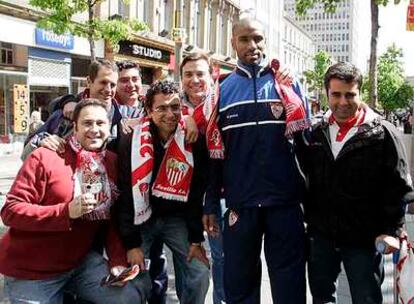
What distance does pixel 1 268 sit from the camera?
10.3 feet

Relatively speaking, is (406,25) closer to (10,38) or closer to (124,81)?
(124,81)

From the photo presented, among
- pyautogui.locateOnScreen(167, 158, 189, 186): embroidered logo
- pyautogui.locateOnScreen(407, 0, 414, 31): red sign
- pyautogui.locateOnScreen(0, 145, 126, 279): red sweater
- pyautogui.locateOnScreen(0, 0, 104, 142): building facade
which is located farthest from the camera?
pyautogui.locateOnScreen(0, 0, 104, 142): building facade

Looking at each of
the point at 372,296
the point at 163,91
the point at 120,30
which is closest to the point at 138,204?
the point at 163,91

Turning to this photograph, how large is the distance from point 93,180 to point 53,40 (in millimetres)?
15944

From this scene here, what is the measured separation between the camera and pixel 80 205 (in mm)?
3064

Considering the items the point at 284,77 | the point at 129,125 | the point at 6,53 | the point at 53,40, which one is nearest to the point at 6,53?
the point at 6,53

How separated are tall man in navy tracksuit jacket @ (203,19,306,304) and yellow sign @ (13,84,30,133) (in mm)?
14428

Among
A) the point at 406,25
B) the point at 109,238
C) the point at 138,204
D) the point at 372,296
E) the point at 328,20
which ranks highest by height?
the point at 328,20

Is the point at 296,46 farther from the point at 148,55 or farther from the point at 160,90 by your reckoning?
the point at 160,90

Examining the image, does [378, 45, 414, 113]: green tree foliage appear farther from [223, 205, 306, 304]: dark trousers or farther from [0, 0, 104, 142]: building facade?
[223, 205, 306, 304]: dark trousers

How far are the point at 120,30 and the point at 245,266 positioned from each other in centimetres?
1103

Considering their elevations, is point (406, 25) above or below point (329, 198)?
above

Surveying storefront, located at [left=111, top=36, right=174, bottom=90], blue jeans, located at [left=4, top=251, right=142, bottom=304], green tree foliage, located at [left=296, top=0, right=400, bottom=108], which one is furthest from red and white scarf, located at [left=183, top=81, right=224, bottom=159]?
storefront, located at [left=111, top=36, right=174, bottom=90]

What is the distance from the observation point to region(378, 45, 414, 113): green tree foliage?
47.4 meters
